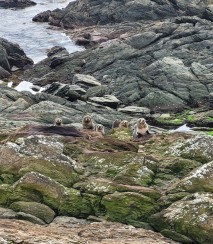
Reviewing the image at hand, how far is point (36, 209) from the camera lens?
670 inches

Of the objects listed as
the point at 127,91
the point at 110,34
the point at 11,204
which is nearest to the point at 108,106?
the point at 127,91

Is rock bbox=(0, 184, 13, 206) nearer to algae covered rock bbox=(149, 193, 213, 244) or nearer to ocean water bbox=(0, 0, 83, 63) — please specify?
algae covered rock bbox=(149, 193, 213, 244)

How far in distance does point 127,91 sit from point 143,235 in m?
54.6

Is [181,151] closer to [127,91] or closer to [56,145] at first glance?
[56,145]

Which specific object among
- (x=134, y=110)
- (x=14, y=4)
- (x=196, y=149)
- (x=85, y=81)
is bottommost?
(x=14, y=4)

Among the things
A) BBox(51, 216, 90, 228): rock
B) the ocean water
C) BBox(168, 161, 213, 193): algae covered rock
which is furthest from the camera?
the ocean water

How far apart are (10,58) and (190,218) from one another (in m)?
77.9

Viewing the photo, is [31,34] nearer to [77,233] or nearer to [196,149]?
[196,149]

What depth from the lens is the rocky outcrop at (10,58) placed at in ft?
283

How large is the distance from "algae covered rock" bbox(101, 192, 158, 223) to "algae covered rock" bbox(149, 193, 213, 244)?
417 mm

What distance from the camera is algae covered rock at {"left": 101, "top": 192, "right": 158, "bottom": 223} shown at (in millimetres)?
17078

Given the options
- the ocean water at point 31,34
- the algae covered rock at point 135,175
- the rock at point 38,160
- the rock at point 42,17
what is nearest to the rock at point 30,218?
the rock at point 38,160

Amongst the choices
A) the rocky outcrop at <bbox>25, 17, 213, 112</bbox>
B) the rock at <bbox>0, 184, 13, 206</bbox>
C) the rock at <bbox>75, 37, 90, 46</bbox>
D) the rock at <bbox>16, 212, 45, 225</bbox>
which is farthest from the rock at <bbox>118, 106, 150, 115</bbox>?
the rock at <bbox>16, 212, 45, 225</bbox>

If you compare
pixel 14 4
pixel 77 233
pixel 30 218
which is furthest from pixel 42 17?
pixel 77 233
